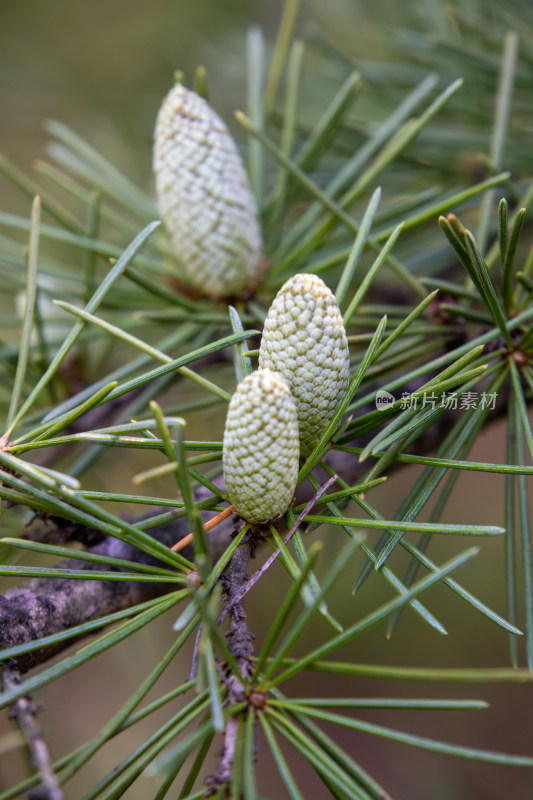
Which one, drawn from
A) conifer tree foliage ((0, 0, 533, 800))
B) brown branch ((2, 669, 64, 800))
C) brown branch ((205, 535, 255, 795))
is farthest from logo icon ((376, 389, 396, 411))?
brown branch ((2, 669, 64, 800))

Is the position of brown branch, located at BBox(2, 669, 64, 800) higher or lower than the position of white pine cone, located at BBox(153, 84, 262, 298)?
lower

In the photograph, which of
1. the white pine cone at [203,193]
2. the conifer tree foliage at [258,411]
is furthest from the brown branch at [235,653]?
the white pine cone at [203,193]

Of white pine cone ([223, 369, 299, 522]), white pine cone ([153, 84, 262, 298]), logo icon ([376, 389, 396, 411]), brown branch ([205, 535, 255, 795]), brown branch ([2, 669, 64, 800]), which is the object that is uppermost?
white pine cone ([153, 84, 262, 298])

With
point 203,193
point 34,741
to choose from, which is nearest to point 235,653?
point 34,741

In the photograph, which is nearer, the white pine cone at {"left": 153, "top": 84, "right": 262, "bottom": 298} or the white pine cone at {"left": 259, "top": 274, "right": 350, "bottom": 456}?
the white pine cone at {"left": 259, "top": 274, "right": 350, "bottom": 456}

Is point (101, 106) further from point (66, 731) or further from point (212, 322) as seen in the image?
point (66, 731)

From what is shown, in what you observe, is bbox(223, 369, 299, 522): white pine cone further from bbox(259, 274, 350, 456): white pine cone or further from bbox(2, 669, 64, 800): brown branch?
bbox(2, 669, 64, 800): brown branch

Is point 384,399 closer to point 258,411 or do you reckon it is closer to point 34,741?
point 258,411
